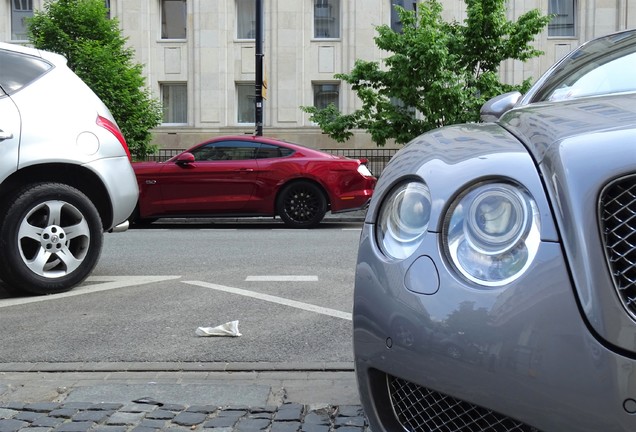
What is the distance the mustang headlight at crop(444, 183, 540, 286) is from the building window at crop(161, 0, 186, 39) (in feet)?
101

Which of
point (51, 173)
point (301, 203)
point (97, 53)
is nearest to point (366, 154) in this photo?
point (97, 53)

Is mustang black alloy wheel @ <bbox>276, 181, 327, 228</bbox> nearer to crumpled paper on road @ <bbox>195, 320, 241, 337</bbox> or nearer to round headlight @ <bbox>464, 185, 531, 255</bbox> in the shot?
crumpled paper on road @ <bbox>195, 320, 241, 337</bbox>

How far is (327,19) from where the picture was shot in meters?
31.2

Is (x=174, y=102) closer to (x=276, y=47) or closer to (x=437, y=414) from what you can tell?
(x=276, y=47)

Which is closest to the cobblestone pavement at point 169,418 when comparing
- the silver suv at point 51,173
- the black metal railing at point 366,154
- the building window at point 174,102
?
the silver suv at point 51,173

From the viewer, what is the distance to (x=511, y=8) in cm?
3086

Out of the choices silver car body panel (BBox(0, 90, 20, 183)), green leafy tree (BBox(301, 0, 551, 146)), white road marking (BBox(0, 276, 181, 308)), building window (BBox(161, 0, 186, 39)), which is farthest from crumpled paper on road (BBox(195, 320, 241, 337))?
building window (BBox(161, 0, 186, 39))

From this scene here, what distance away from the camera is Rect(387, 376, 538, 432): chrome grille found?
194 centimetres

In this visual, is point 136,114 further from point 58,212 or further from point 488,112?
point 488,112

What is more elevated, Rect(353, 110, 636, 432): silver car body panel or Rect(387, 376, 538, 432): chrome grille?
Rect(353, 110, 636, 432): silver car body panel

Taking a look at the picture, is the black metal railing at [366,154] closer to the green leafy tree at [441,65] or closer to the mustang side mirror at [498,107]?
the green leafy tree at [441,65]

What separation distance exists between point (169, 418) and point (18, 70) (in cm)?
388

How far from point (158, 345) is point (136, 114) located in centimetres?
1947

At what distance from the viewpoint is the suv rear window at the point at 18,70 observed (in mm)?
6125
